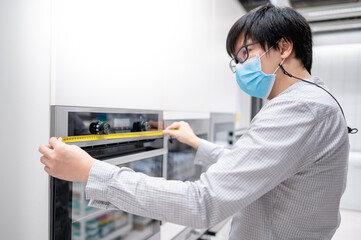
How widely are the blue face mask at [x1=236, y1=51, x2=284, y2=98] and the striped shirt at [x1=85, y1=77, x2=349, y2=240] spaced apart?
128 millimetres

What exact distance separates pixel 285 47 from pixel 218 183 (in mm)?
452

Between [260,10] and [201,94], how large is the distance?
0.71 m

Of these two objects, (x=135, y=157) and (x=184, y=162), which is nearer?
(x=135, y=157)

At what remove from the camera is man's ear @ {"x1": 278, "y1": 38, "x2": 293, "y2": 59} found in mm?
766

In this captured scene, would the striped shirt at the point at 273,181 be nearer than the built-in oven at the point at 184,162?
Yes

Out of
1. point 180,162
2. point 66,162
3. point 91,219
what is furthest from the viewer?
point 180,162

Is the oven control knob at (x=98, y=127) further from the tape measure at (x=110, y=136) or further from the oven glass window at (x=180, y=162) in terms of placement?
the oven glass window at (x=180, y=162)

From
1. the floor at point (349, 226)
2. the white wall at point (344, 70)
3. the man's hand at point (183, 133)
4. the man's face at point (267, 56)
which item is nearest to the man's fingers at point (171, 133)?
the man's hand at point (183, 133)

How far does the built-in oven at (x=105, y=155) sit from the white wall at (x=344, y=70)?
173 centimetres

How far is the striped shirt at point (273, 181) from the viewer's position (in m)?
0.60

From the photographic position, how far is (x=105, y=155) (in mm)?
842

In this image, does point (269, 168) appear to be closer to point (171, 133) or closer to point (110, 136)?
point (110, 136)

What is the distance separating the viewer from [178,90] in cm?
123

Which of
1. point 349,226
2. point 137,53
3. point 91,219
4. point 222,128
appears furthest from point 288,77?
point 349,226
